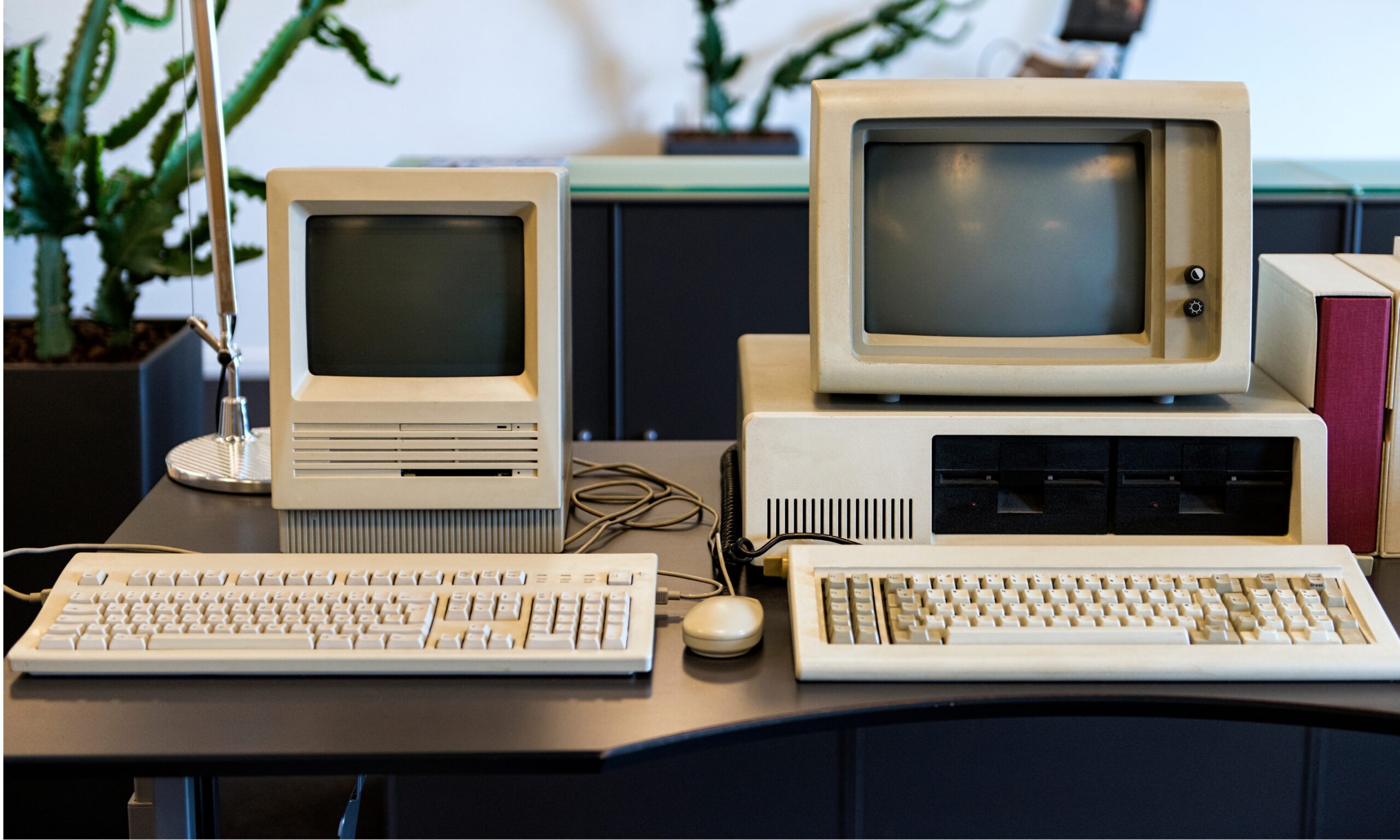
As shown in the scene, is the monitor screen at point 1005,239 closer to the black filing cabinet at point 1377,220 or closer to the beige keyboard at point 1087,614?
the beige keyboard at point 1087,614

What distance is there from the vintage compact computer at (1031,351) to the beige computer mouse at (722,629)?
90 mm

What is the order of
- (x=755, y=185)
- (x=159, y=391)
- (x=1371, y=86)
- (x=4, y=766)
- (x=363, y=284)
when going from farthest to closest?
1. (x=1371, y=86)
2. (x=755, y=185)
3. (x=159, y=391)
4. (x=363, y=284)
5. (x=4, y=766)

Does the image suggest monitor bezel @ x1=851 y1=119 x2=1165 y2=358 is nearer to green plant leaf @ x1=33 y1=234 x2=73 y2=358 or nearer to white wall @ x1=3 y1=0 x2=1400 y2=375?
green plant leaf @ x1=33 y1=234 x2=73 y2=358

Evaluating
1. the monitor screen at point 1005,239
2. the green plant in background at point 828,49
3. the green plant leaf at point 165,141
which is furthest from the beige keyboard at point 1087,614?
the green plant in background at point 828,49

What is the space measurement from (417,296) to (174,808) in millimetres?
461

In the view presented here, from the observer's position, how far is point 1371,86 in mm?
4562

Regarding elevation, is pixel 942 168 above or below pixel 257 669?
above

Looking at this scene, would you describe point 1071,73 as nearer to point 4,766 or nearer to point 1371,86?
point 1371,86

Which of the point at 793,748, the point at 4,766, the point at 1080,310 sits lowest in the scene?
the point at 793,748

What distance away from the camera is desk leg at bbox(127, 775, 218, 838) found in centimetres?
98

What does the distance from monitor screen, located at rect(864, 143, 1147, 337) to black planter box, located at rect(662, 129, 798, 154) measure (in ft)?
10.3

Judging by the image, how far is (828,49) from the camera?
4.37 meters

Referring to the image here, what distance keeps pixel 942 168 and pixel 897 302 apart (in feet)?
0.42

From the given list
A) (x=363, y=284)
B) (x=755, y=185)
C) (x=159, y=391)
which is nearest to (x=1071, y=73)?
(x=755, y=185)
